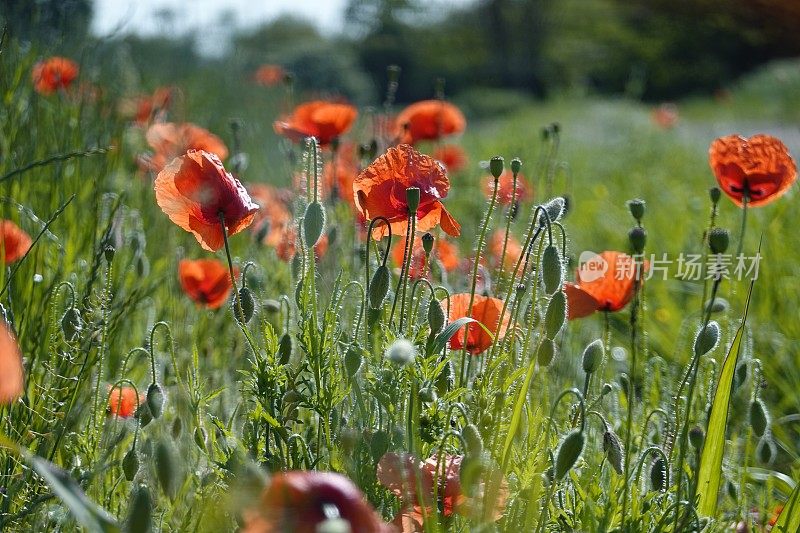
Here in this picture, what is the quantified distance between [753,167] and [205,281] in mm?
1103

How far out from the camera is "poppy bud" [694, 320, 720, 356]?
1.44 meters

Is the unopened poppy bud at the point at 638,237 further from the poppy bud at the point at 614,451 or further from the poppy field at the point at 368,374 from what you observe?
the poppy bud at the point at 614,451

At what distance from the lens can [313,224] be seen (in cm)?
139

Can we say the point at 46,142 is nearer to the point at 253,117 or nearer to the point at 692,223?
the point at 692,223

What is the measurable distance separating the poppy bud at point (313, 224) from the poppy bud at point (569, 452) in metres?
0.45

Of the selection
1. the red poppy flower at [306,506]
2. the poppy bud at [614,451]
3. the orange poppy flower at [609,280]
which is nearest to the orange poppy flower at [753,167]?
the orange poppy flower at [609,280]

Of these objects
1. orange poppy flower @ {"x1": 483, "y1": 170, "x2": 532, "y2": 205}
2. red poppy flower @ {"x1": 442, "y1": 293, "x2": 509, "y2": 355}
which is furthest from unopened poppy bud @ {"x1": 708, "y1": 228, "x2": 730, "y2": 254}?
orange poppy flower @ {"x1": 483, "y1": 170, "x2": 532, "y2": 205}

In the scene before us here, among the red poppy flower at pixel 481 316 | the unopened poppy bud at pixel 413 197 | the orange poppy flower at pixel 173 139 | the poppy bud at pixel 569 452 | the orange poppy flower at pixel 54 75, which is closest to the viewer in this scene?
the poppy bud at pixel 569 452

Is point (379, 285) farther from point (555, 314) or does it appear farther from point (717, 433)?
point (717, 433)

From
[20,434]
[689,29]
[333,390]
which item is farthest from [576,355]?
[689,29]

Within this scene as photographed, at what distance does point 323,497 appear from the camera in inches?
33.1

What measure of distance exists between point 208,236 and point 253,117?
6.07 metres

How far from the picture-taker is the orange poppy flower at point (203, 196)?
1.38 m

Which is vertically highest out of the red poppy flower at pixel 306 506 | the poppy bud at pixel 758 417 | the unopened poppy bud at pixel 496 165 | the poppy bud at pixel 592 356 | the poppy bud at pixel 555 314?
the unopened poppy bud at pixel 496 165
